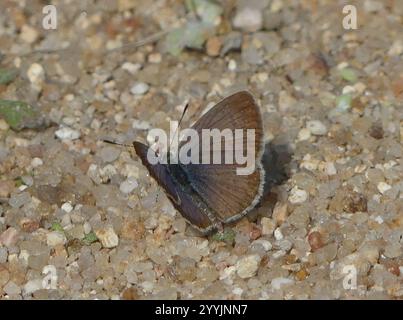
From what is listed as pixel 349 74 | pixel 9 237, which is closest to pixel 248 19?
pixel 349 74

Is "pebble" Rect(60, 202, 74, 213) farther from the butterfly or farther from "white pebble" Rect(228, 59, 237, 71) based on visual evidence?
"white pebble" Rect(228, 59, 237, 71)

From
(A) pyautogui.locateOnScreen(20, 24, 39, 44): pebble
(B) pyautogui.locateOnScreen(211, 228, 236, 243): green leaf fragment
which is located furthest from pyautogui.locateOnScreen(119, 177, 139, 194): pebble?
(A) pyautogui.locateOnScreen(20, 24, 39, 44): pebble

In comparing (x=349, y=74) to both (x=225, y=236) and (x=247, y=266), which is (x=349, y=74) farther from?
(x=247, y=266)

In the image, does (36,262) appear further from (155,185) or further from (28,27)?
(28,27)

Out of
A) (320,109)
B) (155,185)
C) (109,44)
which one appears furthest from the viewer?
(109,44)

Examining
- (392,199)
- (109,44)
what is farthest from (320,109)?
(109,44)
